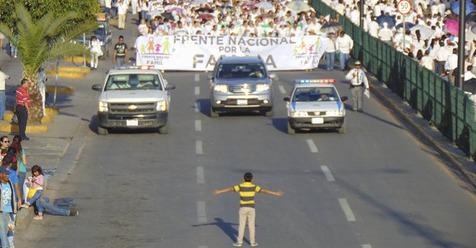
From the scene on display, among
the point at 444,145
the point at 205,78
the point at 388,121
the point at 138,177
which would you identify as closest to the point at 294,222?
the point at 138,177

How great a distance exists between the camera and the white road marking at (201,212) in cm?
2948

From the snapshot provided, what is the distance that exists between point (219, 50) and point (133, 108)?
1474cm

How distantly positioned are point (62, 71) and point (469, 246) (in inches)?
1108

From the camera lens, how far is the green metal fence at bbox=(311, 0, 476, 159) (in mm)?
36750

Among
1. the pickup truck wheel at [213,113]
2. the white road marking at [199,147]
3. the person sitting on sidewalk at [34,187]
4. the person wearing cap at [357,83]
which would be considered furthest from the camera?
the person wearing cap at [357,83]

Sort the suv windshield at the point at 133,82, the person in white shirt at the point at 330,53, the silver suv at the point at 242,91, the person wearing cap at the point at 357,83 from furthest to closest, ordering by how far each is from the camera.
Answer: the person in white shirt at the point at 330,53 < the person wearing cap at the point at 357,83 < the silver suv at the point at 242,91 < the suv windshield at the point at 133,82

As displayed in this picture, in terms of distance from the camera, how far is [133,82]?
135ft

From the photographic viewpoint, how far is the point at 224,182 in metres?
33.4

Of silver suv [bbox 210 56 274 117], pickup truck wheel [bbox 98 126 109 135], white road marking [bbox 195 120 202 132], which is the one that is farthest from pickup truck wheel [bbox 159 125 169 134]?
silver suv [bbox 210 56 274 117]

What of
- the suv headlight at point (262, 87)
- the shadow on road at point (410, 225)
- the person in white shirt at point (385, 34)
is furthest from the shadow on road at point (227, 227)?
the person in white shirt at point (385, 34)

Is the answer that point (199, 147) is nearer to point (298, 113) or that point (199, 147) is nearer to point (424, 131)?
point (298, 113)

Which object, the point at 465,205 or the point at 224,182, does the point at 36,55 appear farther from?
the point at 465,205

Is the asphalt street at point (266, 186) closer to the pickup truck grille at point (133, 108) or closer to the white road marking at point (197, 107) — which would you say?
the white road marking at point (197, 107)

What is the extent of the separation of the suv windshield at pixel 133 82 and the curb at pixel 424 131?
6941 millimetres
